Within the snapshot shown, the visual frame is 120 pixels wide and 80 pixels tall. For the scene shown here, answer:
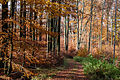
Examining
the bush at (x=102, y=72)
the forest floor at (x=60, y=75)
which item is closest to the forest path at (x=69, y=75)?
the forest floor at (x=60, y=75)

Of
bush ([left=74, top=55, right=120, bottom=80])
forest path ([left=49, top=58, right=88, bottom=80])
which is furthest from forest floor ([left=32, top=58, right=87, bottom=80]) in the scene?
bush ([left=74, top=55, right=120, bottom=80])

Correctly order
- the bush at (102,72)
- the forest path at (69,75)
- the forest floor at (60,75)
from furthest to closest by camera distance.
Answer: the forest path at (69,75)
the forest floor at (60,75)
the bush at (102,72)

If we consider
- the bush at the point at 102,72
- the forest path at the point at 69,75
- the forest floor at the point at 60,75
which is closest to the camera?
the bush at the point at 102,72

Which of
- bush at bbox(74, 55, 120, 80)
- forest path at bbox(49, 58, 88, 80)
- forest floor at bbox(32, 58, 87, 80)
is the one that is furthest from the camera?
forest path at bbox(49, 58, 88, 80)

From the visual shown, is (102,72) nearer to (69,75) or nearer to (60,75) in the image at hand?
(69,75)

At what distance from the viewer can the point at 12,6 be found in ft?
18.2

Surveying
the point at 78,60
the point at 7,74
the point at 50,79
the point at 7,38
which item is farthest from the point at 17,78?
the point at 78,60

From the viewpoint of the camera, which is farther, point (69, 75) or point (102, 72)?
point (69, 75)

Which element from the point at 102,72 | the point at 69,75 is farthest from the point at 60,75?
the point at 102,72

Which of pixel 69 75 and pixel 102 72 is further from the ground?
pixel 102 72

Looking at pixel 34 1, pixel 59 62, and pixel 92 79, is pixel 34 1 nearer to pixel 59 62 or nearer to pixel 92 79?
pixel 92 79

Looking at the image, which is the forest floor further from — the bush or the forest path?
the bush

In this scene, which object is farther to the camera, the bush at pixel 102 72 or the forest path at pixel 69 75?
the forest path at pixel 69 75

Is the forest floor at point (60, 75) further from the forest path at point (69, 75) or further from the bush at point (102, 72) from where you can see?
the bush at point (102, 72)
